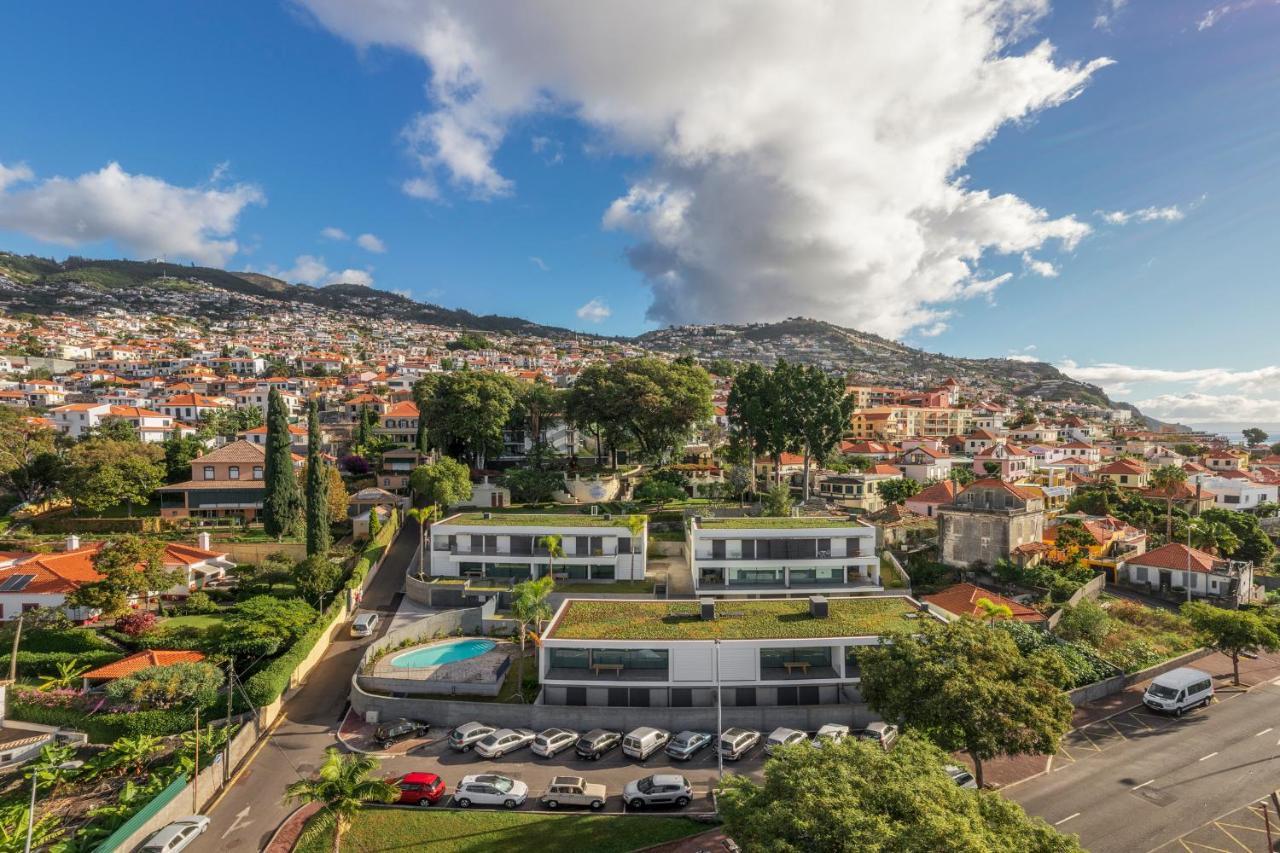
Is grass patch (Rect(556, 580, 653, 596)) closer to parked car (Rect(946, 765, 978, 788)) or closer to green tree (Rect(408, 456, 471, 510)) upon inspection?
green tree (Rect(408, 456, 471, 510))

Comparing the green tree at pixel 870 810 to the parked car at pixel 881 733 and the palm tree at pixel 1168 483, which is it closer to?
the parked car at pixel 881 733

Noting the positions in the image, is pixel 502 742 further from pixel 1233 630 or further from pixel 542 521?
pixel 1233 630

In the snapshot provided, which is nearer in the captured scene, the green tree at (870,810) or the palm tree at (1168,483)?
the green tree at (870,810)

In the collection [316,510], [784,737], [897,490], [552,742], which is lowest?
[552,742]

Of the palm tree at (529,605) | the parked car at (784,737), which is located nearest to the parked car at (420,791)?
the palm tree at (529,605)

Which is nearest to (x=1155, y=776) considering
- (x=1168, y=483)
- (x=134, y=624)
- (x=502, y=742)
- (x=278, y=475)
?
(x=502, y=742)

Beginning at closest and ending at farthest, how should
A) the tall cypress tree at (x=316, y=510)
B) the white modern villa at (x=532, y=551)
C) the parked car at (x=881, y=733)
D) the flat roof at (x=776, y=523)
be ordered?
the parked car at (x=881, y=733) → the flat roof at (x=776, y=523) → the white modern villa at (x=532, y=551) → the tall cypress tree at (x=316, y=510)
